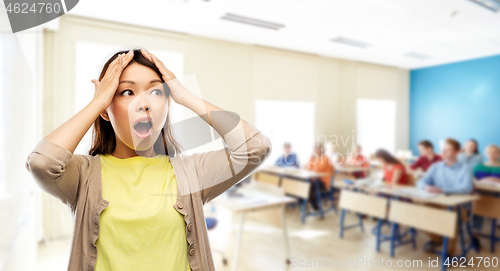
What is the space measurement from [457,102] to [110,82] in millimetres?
7662

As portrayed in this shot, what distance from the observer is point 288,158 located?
5.58 meters

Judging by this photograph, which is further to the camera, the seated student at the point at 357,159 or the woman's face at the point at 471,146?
the seated student at the point at 357,159

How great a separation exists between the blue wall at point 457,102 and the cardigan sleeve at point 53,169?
7.55m

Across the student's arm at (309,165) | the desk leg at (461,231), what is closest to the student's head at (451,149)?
the desk leg at (461,231)

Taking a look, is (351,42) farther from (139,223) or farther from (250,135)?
(139,223)

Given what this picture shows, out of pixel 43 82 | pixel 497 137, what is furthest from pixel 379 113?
pixel 43 82

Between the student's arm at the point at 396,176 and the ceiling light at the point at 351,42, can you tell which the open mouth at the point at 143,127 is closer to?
the student's arm at the point at 396,176

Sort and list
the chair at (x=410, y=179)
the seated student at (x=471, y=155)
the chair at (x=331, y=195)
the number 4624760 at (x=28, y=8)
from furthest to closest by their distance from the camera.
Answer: the chair at (x=331, y=195), the seated student at (x=471, y=155), the chair at (x=410, y=179), the number 4624760 at (x=28, y=8)

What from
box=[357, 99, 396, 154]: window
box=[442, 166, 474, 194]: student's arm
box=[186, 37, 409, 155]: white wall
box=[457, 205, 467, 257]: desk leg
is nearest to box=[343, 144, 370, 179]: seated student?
box=[186, 37, 409, 155]: white wall

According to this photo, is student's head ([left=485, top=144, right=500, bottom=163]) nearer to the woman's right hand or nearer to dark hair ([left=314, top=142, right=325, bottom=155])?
dark hair ([left=314, top=142, right=325, bottom=155])

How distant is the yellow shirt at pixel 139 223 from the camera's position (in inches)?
23.0

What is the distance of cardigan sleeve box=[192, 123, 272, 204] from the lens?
0.61 meters

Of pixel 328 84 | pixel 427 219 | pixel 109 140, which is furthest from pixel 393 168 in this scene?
pixel 109 140

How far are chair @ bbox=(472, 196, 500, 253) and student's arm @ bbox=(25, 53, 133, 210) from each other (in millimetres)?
4006
